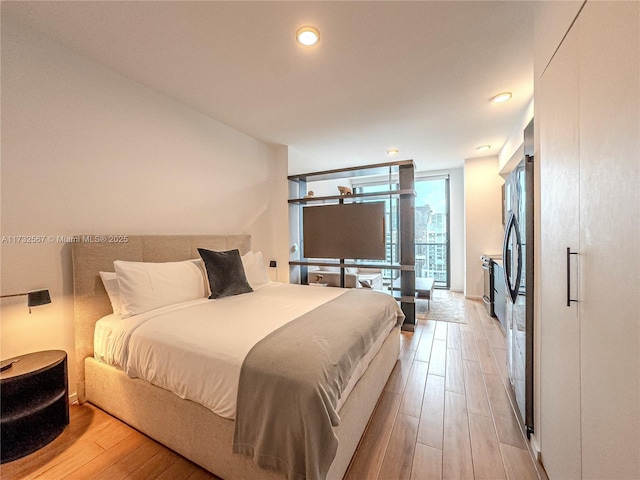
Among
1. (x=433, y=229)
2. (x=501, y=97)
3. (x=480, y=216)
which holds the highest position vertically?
(x=501, y=97)

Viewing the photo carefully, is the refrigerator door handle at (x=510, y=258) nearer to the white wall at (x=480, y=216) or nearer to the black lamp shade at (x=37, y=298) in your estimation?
the black lamp shade at (x=37, y=298)

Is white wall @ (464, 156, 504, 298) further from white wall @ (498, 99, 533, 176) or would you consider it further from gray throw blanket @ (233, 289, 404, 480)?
gray throw blanket @ (233, 289, 404, 480)

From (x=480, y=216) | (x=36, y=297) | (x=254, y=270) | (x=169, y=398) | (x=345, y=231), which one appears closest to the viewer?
(x=169, y=398)

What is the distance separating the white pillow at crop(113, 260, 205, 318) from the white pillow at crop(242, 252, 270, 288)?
57 centimetres

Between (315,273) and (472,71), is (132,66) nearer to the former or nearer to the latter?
(472,71)

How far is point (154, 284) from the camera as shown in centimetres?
208

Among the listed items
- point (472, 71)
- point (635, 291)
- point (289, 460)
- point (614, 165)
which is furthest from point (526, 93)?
point (289, 460)

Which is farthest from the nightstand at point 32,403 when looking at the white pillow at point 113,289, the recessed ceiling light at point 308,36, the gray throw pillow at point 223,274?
the recessed ceiling light at point 308,36

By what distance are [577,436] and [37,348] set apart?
311 centimetres

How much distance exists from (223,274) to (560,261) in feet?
7.85

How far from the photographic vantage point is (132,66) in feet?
7.09

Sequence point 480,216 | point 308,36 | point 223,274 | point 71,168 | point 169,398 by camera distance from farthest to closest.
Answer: point 480,216 < point 223,274 < point 71,168 < point 308,36 < point 169,398

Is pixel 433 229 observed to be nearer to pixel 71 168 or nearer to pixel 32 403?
pixel 71 168

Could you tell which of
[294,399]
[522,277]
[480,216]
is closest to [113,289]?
[294,399]
